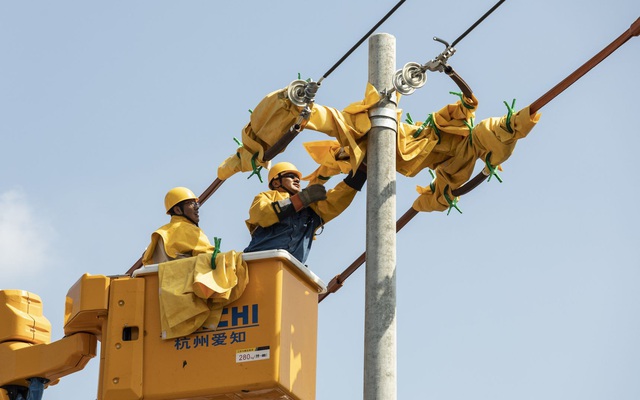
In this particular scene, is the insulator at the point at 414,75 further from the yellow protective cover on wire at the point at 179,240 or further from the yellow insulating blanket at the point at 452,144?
the yellow protective cover on wire at the point at 179,240

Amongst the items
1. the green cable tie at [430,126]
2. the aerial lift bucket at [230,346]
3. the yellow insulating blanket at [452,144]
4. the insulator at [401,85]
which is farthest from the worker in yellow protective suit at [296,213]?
the insulator at [401,85]

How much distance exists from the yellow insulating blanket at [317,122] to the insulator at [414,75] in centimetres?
32

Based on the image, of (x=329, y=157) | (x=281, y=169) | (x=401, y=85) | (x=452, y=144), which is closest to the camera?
(x=401, y=85)

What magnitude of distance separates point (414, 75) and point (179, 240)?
2.75 m

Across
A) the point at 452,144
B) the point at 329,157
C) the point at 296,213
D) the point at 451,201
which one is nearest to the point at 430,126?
the point at 452,144

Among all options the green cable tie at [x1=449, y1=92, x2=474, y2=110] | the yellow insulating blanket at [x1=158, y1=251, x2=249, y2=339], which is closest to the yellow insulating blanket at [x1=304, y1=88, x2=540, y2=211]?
the green cable tie at [x1=449, y1=92, x2=474, y2=110]

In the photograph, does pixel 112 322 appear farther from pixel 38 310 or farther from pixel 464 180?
pixel 464 180

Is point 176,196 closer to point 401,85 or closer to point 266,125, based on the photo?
point 266,125

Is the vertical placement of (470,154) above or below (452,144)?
below

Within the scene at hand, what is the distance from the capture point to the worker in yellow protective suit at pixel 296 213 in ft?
42.3

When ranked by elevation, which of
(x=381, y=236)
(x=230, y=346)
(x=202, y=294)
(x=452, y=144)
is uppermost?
(x=452, y=144)

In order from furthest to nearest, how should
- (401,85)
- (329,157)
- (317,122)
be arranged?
(329,157) → (317,122) → (401,85)

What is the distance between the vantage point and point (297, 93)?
11.9 m

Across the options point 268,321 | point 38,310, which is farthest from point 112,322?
point 38,310
